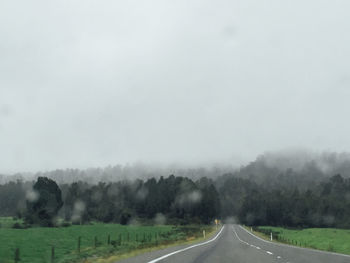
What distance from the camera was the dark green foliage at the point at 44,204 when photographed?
112812mm

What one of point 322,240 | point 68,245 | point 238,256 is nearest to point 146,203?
point 322,240

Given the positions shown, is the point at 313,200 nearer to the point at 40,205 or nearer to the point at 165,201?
the point at 165,201

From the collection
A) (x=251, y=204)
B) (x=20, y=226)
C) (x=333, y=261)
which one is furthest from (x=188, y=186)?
(x=333, y=261)

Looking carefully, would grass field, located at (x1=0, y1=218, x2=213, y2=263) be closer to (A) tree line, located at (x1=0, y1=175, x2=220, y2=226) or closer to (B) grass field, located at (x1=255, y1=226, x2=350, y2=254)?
(B) grass field, located at (x1=255, y1=226, x2=350, y2=254)

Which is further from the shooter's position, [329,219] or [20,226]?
[329,219]

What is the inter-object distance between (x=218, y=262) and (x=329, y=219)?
564 ft

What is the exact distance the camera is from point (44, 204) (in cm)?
11775

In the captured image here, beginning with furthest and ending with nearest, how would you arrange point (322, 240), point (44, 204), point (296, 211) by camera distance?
1. point (296, 211)
2. point (44, 204)
3. point (322, 240)

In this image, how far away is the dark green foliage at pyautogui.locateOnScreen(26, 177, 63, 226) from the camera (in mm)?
112812

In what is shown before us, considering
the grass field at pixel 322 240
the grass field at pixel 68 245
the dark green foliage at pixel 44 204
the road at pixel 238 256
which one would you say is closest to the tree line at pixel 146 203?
the dark green foliage at pixel 44 204

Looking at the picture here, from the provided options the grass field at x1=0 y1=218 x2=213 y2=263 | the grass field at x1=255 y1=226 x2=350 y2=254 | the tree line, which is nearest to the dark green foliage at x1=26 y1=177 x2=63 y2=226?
the tree line

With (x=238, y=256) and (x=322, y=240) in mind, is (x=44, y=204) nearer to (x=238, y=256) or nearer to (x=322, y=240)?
(x=322, y=240)

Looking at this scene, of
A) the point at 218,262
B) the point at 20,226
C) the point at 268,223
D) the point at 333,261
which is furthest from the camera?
the point at 268,223

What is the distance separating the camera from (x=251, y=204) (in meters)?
192
